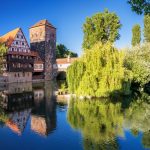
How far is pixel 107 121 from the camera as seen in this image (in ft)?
65.0

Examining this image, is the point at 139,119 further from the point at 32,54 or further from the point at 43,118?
the point at 32,54

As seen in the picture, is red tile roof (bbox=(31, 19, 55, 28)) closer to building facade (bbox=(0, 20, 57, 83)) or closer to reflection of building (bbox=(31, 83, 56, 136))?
building facade (bbox=(0, 20, 57, 83))

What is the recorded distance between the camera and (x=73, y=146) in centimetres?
1448

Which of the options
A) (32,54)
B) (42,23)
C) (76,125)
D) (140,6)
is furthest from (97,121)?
(42,23)

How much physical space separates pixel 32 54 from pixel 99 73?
129ft

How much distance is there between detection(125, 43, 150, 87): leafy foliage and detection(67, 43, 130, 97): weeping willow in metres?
3.72

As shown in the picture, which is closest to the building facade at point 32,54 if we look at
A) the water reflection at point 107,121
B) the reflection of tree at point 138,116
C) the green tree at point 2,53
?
the green tree at point 2,53

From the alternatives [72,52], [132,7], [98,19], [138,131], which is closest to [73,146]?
[138,131]

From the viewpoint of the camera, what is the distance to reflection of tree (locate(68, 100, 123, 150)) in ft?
49.4

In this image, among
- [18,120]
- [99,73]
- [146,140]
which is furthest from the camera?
[99,73]

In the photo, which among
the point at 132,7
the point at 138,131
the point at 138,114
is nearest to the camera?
the point at 132,7

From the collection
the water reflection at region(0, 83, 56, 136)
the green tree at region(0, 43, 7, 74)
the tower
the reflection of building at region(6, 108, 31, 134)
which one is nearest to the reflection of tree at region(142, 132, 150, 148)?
the water reflection at region(0, 83, 56, 136)

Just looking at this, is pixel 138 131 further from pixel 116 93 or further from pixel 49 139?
pixel 116 93

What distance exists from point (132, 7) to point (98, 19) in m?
41.8
